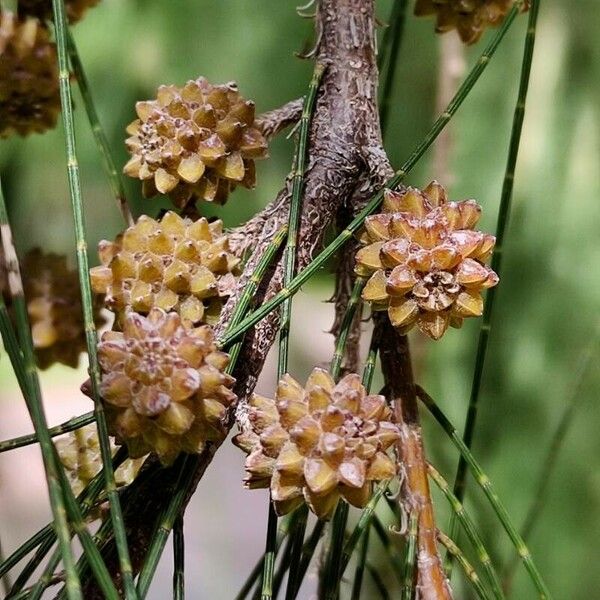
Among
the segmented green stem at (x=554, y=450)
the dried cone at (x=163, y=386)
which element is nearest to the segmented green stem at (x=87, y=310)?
the dried cone at (x=163, y=386)

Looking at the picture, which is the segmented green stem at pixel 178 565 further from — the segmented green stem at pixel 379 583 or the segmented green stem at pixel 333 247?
the segmented green stem at pixel 379 583

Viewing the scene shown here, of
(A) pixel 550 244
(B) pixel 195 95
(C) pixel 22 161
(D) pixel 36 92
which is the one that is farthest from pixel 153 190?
(C) pixel 22 161

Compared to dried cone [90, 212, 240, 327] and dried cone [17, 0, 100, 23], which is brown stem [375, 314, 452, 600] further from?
dried cone [17, 0, 100, 23]

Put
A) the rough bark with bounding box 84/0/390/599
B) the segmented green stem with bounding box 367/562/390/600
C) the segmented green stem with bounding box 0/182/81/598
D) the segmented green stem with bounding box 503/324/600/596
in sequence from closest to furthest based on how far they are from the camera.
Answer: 1. the segmented green stem with bounding box 0/182/81/598
2. the rough bark with bounding box 84/0/390/599
3. the segmented green stem with bounding box 367/562/390/600
4. the segmented green stem with bounding box 503/324/600/596

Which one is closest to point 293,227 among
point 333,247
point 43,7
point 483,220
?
point 333,247

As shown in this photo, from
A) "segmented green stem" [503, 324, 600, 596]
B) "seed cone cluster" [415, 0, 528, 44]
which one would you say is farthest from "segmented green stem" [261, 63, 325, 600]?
"segmented green stem" [503, 324, 600, 596]

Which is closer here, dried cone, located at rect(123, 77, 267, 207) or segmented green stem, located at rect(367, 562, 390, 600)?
dried cone, located at rect(123, 77, 267, 207)
